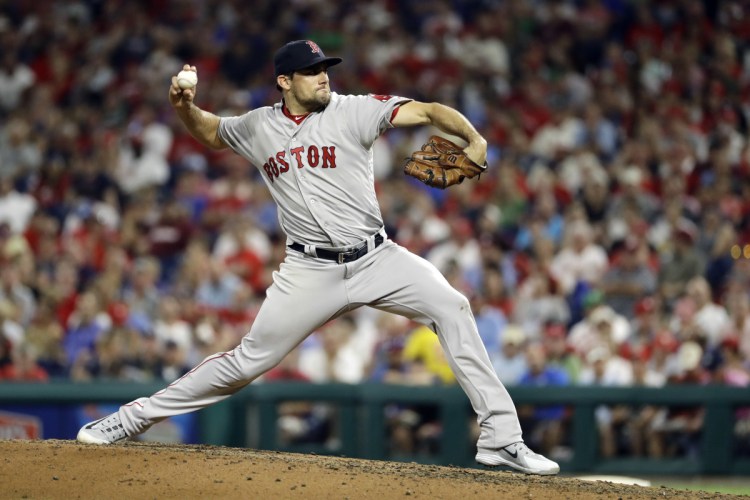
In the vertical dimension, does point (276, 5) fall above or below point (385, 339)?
above

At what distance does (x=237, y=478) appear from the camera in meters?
5.38

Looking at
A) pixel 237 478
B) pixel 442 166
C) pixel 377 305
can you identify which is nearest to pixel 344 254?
pixel 377 305

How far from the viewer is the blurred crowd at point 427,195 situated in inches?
386

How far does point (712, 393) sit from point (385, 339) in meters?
2.59

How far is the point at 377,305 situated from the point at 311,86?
3.41 ft

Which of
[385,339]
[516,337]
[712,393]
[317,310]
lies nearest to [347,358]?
[385,339]

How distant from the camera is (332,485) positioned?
17.5 feet

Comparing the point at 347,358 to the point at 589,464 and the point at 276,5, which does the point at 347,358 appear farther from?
the point at 276,5

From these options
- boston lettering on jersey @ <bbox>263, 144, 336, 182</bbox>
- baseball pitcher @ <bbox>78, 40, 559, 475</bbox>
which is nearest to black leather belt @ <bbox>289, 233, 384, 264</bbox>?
baseball pitcher @ <bbox>78, 40, 559, 475</bbox>

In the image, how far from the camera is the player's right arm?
5.51m

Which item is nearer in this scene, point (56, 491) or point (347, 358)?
point (56, 491)

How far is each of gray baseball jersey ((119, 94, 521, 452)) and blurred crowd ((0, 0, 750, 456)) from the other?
4.08 m

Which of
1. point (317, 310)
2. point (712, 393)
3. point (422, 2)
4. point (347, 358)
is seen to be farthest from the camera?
point (422, 2)

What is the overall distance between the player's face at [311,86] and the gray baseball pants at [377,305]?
714 millimetres
